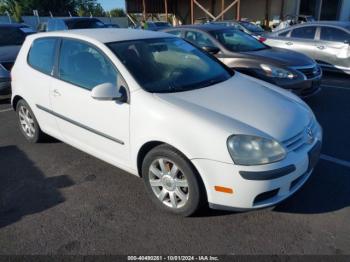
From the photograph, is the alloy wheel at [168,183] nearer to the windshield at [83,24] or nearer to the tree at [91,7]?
the windshield at [83,24]

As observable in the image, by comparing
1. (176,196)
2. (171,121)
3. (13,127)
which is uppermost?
(171,121)

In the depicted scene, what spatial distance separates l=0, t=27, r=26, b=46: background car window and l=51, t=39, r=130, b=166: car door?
193 inches

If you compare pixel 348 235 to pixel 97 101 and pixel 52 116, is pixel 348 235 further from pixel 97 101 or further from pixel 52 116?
pixel 52 116

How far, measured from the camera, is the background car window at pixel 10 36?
7742 millimetres

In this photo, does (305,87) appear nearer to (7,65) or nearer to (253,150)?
(253,150)

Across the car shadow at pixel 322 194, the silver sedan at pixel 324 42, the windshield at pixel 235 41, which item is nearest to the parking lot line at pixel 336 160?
the car shadow at pixel 322 194

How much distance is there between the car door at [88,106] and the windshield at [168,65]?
211 mm

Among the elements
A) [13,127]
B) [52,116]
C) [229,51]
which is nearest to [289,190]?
[52,116]

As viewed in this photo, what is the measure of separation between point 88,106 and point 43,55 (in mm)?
1294

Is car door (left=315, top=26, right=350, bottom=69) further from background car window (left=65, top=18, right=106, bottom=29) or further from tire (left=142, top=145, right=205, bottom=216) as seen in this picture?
tire (left=142, top=145, right=205, bottom=216)

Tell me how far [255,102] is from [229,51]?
353 centimetres

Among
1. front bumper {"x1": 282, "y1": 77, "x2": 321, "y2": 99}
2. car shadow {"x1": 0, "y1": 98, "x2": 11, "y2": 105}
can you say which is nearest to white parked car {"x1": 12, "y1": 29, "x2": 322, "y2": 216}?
front bumper {"x1": 282, "y1": 77, "x2": 321, "y2": 99}

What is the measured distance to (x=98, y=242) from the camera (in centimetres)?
265

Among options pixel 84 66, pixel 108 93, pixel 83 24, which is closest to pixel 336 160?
pixel 108 93
